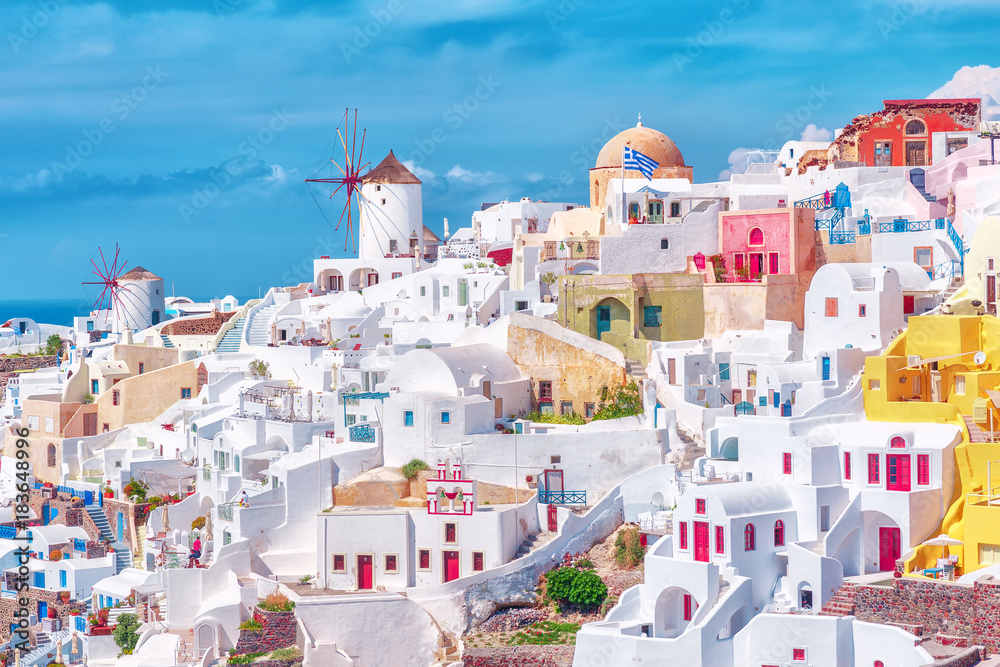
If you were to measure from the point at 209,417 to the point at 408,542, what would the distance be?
11752 mm

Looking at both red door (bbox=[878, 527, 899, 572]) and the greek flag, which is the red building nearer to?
the greek flag

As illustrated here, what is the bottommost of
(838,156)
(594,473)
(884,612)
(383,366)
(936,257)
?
(884,612)

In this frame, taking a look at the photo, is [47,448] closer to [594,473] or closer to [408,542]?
[408,542]

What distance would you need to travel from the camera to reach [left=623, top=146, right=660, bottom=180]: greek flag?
47625 mm

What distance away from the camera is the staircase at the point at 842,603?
2723cm

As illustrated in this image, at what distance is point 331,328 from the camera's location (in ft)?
156

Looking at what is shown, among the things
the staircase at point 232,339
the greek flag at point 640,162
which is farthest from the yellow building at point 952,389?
the staircase at point 232,339

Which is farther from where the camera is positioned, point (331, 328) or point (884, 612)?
point (331, 328)

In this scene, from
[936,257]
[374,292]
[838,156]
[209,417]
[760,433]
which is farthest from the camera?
[374,292]

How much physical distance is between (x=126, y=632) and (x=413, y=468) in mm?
8630

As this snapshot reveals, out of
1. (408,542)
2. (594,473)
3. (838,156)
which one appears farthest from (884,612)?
(838,156)

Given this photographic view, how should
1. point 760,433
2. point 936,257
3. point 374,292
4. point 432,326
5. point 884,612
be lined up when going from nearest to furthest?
1. point 884,612
2. point 760,433
3. point 936,257
4. point 432,326
5. point 374,292

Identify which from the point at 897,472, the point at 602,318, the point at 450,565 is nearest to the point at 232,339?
the point at 602,318

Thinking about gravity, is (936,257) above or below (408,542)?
above
